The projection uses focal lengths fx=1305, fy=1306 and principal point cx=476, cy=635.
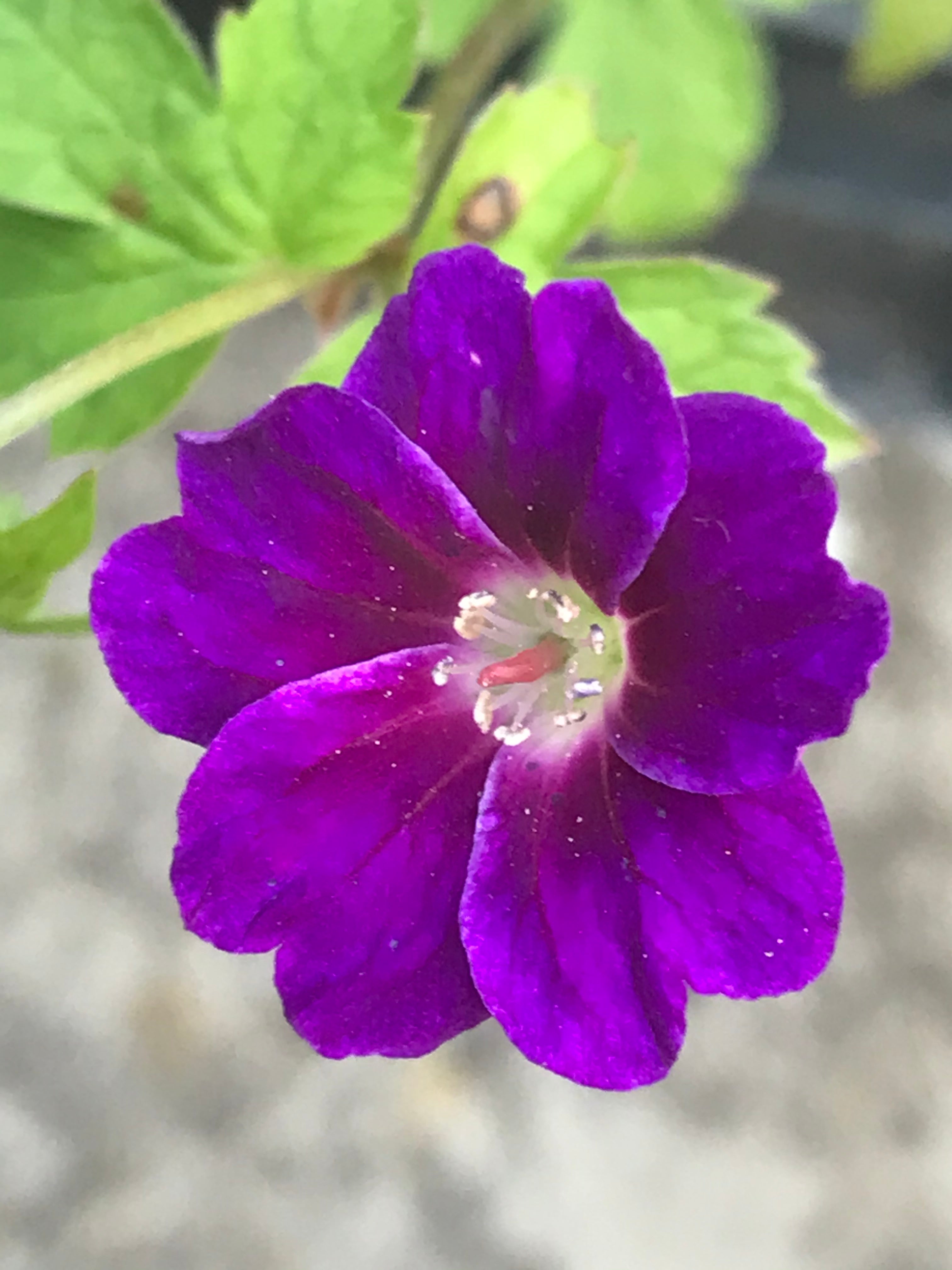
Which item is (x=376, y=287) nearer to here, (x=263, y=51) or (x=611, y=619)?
(x=263, y=51)

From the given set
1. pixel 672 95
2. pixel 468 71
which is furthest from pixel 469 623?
pixel 672 95

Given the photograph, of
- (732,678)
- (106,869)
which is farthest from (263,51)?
(106,869)

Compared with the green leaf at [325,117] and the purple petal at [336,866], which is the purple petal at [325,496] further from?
the green leaf at [325,117]

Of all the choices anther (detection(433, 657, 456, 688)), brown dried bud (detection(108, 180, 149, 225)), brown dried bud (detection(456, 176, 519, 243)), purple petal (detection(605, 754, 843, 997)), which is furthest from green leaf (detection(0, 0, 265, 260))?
purple petal (detection(605, 754, 843, 997))

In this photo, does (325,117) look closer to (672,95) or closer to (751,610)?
(751,610)

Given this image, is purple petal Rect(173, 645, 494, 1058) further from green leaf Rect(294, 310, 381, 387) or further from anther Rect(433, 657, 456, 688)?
green leaf Rect(294, 310, 381, 387)

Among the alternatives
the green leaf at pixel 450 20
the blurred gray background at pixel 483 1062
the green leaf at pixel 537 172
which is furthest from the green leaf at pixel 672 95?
the green leaf at pixel 537 172
